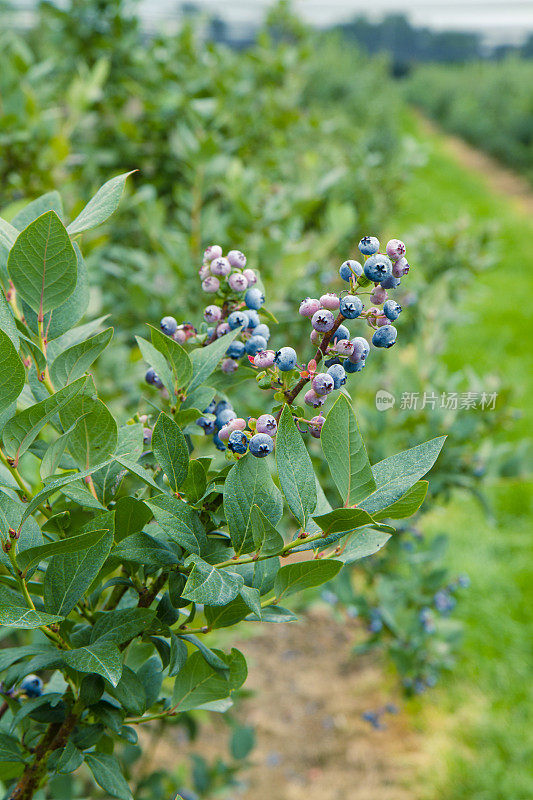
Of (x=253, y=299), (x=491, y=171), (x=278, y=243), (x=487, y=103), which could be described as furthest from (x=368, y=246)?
(x=487, y=103)

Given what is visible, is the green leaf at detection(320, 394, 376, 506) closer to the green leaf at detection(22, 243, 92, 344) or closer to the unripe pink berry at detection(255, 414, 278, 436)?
the unripe pink berry at detection(255, 414, 278, 436)

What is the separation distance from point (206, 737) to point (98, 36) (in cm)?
237

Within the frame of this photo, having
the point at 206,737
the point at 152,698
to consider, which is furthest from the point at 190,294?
the point at 206,737

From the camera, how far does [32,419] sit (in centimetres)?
47

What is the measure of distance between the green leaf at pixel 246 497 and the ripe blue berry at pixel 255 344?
116mm

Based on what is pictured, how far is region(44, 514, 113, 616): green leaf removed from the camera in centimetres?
48

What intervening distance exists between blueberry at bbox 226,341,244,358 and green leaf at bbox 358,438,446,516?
167 millimetres

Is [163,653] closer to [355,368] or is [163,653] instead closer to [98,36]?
[355,368]

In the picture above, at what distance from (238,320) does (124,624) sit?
252 millimetres

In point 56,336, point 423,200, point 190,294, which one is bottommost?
point 423,200

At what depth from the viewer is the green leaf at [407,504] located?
0.47m

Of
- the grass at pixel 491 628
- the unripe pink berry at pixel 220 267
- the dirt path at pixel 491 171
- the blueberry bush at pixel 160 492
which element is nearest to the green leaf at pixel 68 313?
the blueberry bush at pixel 160 492

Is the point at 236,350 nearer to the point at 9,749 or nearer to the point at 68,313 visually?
the point at 68,313

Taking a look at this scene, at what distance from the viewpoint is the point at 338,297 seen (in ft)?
1.65
